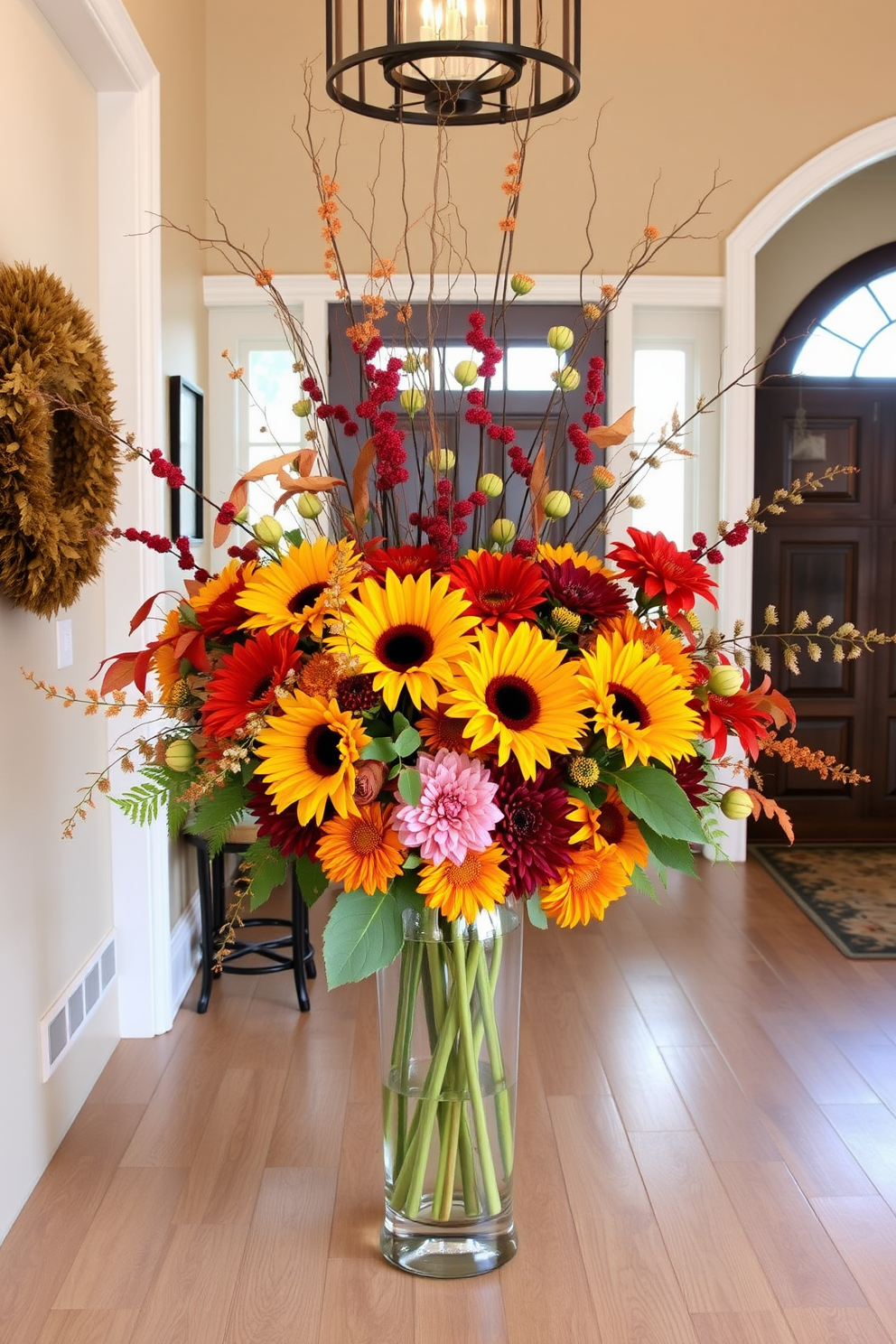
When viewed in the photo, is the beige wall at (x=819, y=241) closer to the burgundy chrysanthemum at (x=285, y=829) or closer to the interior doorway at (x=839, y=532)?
the interior doorway at (x=839, y=532)

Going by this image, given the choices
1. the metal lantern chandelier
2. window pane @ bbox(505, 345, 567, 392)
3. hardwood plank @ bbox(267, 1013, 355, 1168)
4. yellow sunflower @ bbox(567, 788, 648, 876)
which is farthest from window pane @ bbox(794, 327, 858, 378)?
yellow sunflower @ bbox(567, 788, 648, 876)

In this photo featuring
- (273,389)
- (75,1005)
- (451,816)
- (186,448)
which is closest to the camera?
(451,816)

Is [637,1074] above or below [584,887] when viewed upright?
below

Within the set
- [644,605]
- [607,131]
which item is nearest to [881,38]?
[607,131]

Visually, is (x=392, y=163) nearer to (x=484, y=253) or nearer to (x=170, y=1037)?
(x=484, y=253)

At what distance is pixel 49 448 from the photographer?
237 centimetres

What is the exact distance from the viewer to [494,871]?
1.36 metres

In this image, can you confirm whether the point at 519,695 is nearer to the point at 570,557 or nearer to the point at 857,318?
the point at 570,557

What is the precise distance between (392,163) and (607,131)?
842 millimetres

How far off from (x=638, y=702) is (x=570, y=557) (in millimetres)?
229

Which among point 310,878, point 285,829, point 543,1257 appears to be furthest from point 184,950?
point 285,829

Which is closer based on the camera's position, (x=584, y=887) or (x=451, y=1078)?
(x=584, y=887)

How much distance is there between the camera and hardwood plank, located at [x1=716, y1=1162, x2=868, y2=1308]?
7.18ft

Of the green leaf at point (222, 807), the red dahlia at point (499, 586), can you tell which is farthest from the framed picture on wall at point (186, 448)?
the red dahlia at point (499, 586)
